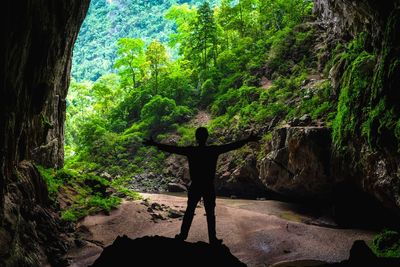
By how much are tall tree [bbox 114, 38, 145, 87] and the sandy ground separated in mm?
25542

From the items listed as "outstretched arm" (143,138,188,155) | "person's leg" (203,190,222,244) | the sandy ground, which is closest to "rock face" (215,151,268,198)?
the sandy ground

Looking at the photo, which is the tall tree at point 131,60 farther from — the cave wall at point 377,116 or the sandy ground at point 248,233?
the cave wall at point 377,116

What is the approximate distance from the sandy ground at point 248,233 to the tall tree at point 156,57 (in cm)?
2265

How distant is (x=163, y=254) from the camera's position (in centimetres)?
475

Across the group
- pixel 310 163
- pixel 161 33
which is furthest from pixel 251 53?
pixel 161 33

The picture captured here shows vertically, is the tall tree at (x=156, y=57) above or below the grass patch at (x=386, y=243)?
above

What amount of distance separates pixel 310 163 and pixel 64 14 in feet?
32.8

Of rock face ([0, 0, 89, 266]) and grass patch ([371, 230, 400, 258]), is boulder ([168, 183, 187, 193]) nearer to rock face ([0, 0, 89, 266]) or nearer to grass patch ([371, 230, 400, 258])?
rock face ([0, 0, 89, 266])

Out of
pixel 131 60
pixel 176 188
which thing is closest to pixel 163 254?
pixel 176 188

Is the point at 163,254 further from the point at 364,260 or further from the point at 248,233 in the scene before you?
the point at 248,233

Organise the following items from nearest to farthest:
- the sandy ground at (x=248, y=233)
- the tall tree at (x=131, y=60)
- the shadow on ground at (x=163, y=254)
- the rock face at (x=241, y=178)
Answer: the shadow on ground at (x=163, y=254) → the sandy ground at (x=248, y=233) → the rock face at (x=241, y=178) → the tall tree at (x=131, y=60)

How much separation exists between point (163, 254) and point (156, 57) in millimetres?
31598

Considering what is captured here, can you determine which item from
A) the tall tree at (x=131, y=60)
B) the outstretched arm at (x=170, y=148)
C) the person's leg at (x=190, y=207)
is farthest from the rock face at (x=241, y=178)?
the tall tree at (x=131, y=60)

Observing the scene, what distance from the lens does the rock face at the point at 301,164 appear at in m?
12.6
